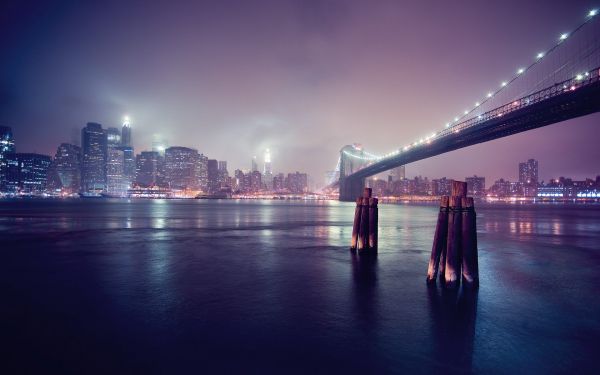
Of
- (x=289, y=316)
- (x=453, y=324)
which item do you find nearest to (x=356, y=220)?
(x=289, y=316)

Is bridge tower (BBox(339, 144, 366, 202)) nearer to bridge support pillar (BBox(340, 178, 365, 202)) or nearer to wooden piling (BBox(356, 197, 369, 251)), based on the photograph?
bridge support pillar (BBox(340, 178, 365, 202))

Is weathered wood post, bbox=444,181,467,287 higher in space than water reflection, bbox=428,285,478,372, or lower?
higher

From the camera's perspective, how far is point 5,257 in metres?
15.4

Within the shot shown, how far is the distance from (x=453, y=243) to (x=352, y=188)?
312ft

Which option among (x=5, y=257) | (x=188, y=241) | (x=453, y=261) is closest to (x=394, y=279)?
(x=453, y=261)

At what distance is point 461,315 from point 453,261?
1.58 m

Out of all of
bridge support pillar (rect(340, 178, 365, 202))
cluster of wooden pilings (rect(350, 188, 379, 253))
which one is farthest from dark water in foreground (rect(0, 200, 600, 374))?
bridge support pillar (rect(340, 178, 365, 202))

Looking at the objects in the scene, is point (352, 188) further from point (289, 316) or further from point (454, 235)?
point (289, 316)

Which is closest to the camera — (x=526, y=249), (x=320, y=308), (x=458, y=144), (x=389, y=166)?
(x=320, y=308)

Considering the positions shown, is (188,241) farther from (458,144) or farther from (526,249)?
(458,144)

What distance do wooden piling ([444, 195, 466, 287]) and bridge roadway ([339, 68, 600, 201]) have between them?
2828cm

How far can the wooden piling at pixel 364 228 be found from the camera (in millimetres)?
14438

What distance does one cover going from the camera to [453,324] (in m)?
7.59

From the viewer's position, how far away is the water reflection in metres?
6.08
